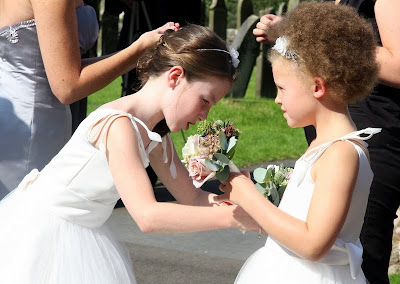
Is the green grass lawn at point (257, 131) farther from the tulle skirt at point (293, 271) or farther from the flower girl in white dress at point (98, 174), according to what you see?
the tulle skirt at point (293, 271)

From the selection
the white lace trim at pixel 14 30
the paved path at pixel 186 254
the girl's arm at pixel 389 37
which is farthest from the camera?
the paved path at pixel 186 254

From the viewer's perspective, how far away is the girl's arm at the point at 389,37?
333cm

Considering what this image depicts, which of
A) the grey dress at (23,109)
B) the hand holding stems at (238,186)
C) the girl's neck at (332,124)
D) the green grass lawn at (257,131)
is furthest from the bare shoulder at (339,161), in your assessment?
the green grass lawn at (257,131)

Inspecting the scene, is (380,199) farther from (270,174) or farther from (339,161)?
(339,161)

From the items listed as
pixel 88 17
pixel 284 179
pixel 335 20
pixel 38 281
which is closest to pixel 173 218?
pixel 284 179

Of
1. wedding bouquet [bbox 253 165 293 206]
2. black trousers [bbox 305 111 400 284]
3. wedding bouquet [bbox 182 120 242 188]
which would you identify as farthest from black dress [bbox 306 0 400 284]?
wedding bouquet [bbox 182 120 242 188]

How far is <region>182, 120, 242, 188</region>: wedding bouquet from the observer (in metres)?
2.91

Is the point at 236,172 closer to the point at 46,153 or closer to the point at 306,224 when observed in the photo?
the point at 306,224

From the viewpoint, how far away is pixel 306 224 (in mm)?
2750

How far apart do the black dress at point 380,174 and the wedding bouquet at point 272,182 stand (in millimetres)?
544

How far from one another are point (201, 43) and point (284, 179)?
615mm

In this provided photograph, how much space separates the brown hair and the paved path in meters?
2.63

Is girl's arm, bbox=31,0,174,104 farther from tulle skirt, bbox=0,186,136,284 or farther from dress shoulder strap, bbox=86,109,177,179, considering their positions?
tulle skirt, bbox=0,186,136,284

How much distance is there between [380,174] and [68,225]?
4.20ft
